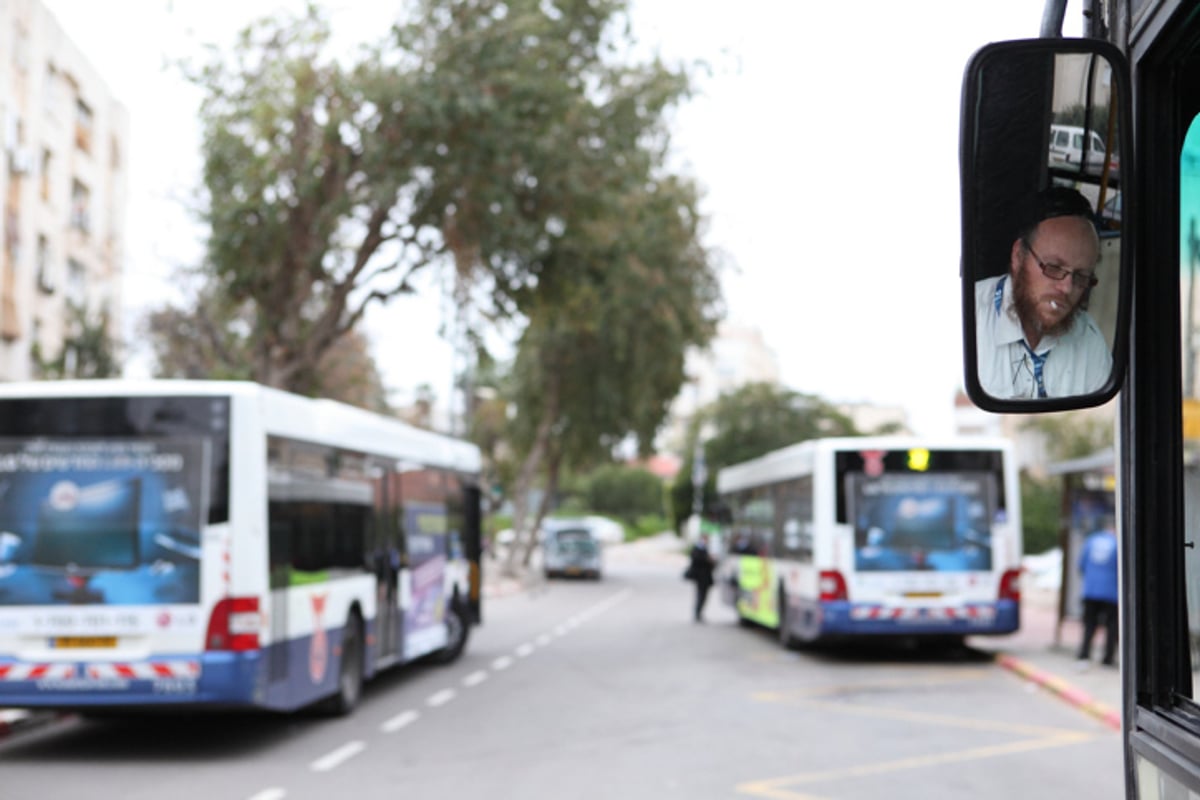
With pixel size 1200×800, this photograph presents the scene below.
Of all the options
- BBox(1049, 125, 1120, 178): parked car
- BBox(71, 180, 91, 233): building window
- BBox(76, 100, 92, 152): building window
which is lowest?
BBox(1049, 125, 1120, 178): parked car

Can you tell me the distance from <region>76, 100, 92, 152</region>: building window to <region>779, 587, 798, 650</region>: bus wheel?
998 inches

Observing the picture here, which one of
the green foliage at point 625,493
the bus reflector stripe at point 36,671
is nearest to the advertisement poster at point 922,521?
the bus reflector stripe at point 36,671

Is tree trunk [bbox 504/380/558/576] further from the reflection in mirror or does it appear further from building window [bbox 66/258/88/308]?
the reflection in mirror

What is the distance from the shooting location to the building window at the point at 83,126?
38.3m

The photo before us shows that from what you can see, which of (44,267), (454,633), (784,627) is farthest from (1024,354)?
(44,267)

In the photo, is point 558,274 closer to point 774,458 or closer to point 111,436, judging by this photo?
point 774,458

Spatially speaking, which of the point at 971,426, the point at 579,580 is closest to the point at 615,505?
the point at 971,426

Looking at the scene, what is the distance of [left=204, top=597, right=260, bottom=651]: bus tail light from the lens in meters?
10.3

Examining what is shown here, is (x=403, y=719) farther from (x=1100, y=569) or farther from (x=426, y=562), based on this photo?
(x=1100, y=569)

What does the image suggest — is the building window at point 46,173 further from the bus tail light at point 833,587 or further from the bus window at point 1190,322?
the bus window at point 1190,322

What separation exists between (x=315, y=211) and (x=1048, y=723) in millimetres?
11604

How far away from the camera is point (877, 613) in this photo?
1769cm

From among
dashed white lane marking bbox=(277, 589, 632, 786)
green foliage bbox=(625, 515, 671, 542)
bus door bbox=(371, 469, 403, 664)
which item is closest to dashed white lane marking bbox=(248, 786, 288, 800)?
dashed white lane marking bbox=(277, 589, 632, 786)

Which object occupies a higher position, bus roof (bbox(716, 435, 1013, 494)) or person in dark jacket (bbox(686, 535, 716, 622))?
bus roof (bbox(716, 435, 1013, 494))
